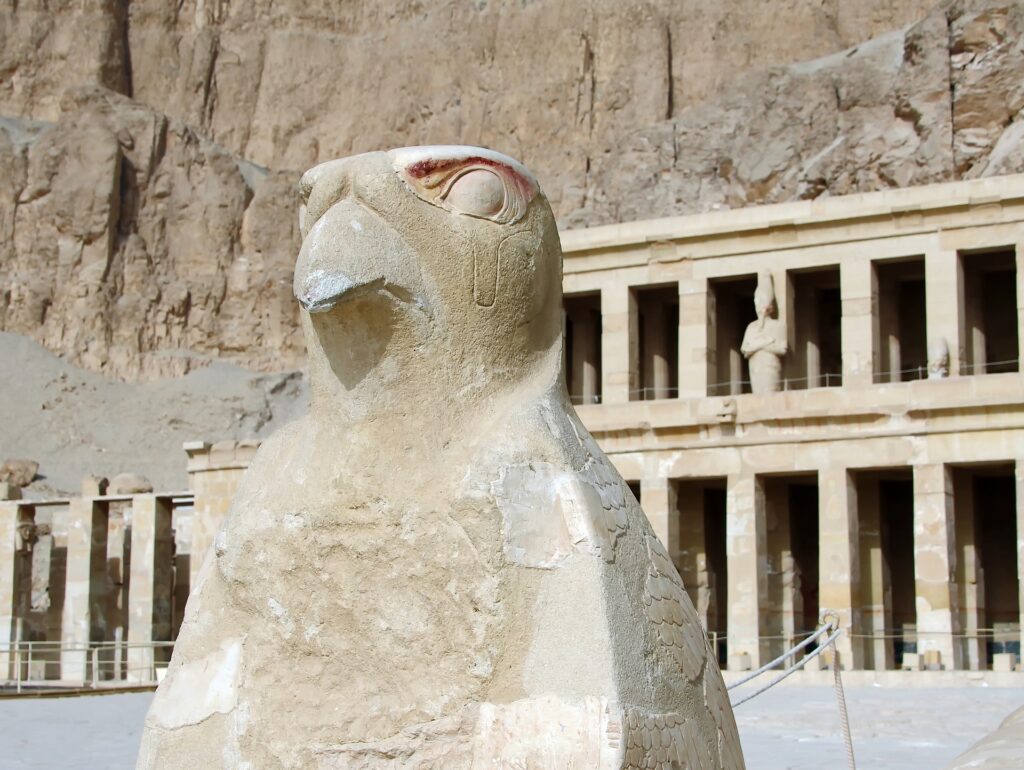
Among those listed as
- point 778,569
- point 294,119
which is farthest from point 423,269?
point 294,119

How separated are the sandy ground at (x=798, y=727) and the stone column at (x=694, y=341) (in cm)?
833

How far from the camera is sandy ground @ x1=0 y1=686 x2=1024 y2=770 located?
1109 cm

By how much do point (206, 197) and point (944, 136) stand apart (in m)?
30.8

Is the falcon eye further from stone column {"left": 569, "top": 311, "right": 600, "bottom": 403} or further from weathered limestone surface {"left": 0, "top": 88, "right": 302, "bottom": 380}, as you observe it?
weathered limestone surface {"left": 0, "top": 88, "right": 302, "bottom": 380}

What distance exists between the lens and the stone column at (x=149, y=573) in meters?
30.5

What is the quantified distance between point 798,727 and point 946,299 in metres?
12.2

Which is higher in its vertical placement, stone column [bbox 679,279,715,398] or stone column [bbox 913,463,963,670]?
stone column [bbox 679,279,715,398]

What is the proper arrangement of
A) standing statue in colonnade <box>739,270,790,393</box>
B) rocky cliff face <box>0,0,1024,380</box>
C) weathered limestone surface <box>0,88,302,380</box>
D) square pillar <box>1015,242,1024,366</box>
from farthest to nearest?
1. weathered limestone surface <box>0,88,302,380</box>
2. rocky cliff face <box>0,0,1024,380</box>
3. standing statue in colonnade <box>739,270,790,393</box>
4. square pillar <box>1015,242,1024,366</box>

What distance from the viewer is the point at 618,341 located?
88.4 ft

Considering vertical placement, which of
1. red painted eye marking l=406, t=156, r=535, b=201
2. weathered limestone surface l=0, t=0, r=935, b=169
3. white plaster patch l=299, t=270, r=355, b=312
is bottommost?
white plaster patch l=299, t=270, r=355, b=312

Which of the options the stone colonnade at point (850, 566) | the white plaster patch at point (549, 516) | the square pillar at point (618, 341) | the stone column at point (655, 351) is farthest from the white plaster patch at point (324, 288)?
the stone column at point (655, 351)

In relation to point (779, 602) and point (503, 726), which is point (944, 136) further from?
point (503, 726)

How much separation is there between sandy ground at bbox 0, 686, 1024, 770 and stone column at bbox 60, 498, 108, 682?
13.5 metres

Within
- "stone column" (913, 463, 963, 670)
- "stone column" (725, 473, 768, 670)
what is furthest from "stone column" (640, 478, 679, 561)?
"stone column" (913, 463, 963, 670)
